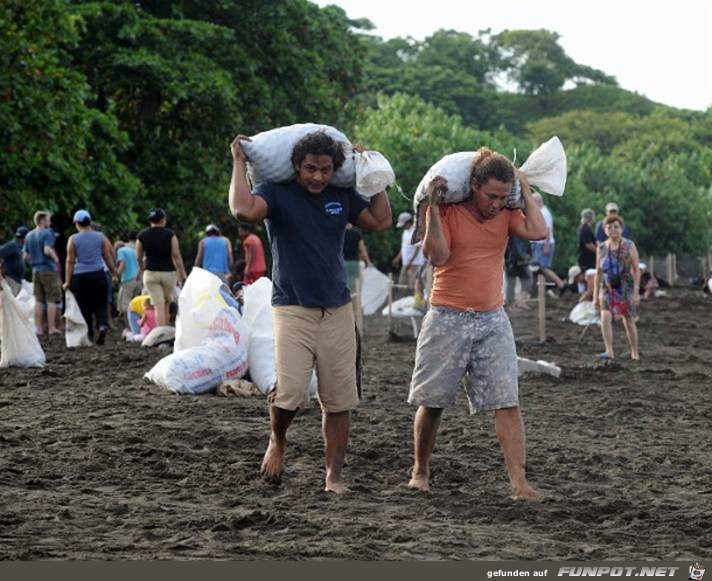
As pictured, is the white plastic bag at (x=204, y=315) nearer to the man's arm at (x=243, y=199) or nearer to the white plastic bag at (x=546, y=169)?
the white plastic bag at (x=546, y=169)

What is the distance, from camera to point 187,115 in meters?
30.5

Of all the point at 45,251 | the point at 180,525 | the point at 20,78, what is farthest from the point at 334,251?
the point at 20,78

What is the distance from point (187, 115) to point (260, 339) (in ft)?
62.7

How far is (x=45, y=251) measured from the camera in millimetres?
18797

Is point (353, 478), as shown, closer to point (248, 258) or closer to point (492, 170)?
point (492, 170)

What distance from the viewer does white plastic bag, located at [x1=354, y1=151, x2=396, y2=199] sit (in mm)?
7168

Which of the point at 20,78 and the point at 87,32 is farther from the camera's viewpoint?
the point at 87,32

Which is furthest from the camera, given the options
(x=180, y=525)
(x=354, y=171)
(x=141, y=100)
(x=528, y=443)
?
(x=141, y=100)

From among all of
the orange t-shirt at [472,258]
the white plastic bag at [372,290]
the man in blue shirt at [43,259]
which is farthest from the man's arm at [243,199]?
the white plastic bag at [372,290]

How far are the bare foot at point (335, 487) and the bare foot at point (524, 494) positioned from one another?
773mm

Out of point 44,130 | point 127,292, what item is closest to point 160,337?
point 127,292

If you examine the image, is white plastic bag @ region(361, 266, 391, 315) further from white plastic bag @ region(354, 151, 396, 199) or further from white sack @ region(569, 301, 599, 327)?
white plastic bag @ region(354, 151, 396, 199)

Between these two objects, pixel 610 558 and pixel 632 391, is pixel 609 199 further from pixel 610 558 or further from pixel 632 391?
pixel 610 558

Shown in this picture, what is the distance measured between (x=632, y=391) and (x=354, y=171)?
6.34 meters
